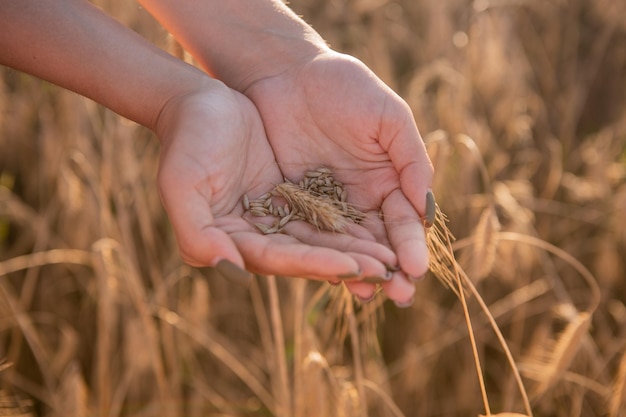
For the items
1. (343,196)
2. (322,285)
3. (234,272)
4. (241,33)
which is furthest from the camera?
(322,285)

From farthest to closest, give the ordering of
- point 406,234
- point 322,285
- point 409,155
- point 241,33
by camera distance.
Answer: point 322,285
point 241,33
point 409,155
point 406,234

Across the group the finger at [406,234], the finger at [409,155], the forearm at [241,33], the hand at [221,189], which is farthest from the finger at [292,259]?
the forearm at [241,33]

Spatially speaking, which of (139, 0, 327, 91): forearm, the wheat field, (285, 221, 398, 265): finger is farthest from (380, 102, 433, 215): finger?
(139, 0, 327, 91): forearm

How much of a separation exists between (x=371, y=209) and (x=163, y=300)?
98 centimetres

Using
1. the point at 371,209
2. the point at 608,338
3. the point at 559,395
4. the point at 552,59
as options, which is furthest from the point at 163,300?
the point at 552,59

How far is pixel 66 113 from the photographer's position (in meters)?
2.53

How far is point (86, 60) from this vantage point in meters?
1.53

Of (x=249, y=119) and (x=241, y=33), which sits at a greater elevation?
(x=241, y=33)

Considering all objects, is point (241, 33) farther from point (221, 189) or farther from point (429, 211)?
point (429, 211)

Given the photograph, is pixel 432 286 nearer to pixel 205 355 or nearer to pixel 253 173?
pixel 205 355

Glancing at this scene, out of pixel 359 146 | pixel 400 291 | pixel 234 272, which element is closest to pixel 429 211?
pixel 400 291

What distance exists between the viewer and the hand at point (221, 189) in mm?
1182

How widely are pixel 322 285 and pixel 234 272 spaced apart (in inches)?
30.4

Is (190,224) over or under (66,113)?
over
